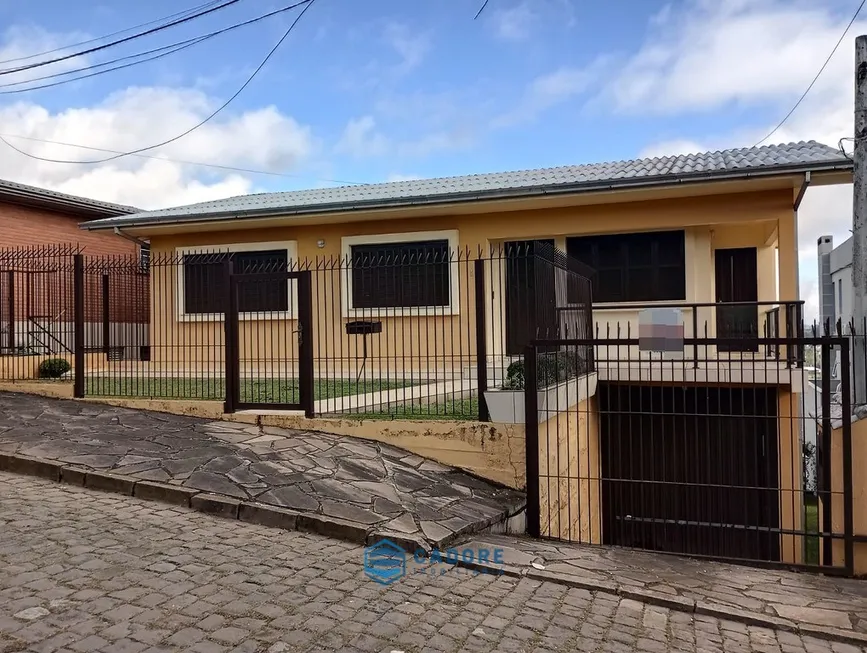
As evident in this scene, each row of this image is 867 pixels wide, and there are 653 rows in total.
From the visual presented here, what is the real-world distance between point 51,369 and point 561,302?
7.85 meters

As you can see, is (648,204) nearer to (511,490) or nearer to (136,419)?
(511,490)

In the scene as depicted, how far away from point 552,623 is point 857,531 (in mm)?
3896

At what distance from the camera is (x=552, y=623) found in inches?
151

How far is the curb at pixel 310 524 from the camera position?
4.09 m

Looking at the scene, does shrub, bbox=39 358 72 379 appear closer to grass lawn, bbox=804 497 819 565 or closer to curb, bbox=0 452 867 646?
curb, bbox=0 452 867 646

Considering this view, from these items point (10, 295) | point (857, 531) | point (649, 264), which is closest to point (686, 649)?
point (857, 531)

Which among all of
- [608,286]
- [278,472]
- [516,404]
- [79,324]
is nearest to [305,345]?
[278,472]

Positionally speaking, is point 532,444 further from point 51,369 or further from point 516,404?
point 51,369

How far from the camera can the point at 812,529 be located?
11680mm

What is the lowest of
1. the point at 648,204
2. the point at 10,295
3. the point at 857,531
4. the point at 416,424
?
the point at 857,531

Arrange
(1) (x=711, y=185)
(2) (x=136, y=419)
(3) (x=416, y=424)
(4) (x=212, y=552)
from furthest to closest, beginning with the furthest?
1. (1) (x=711, y=185)
2. (2) (x=136, y=419)
3. (3) (x=416, y=424)
4. (4) (x=212, y=552)

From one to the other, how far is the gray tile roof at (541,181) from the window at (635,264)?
1.16 meters

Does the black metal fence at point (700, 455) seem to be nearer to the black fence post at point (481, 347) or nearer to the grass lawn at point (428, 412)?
the black fence post at point (481, 347)

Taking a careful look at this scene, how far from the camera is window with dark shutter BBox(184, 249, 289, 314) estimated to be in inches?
468
